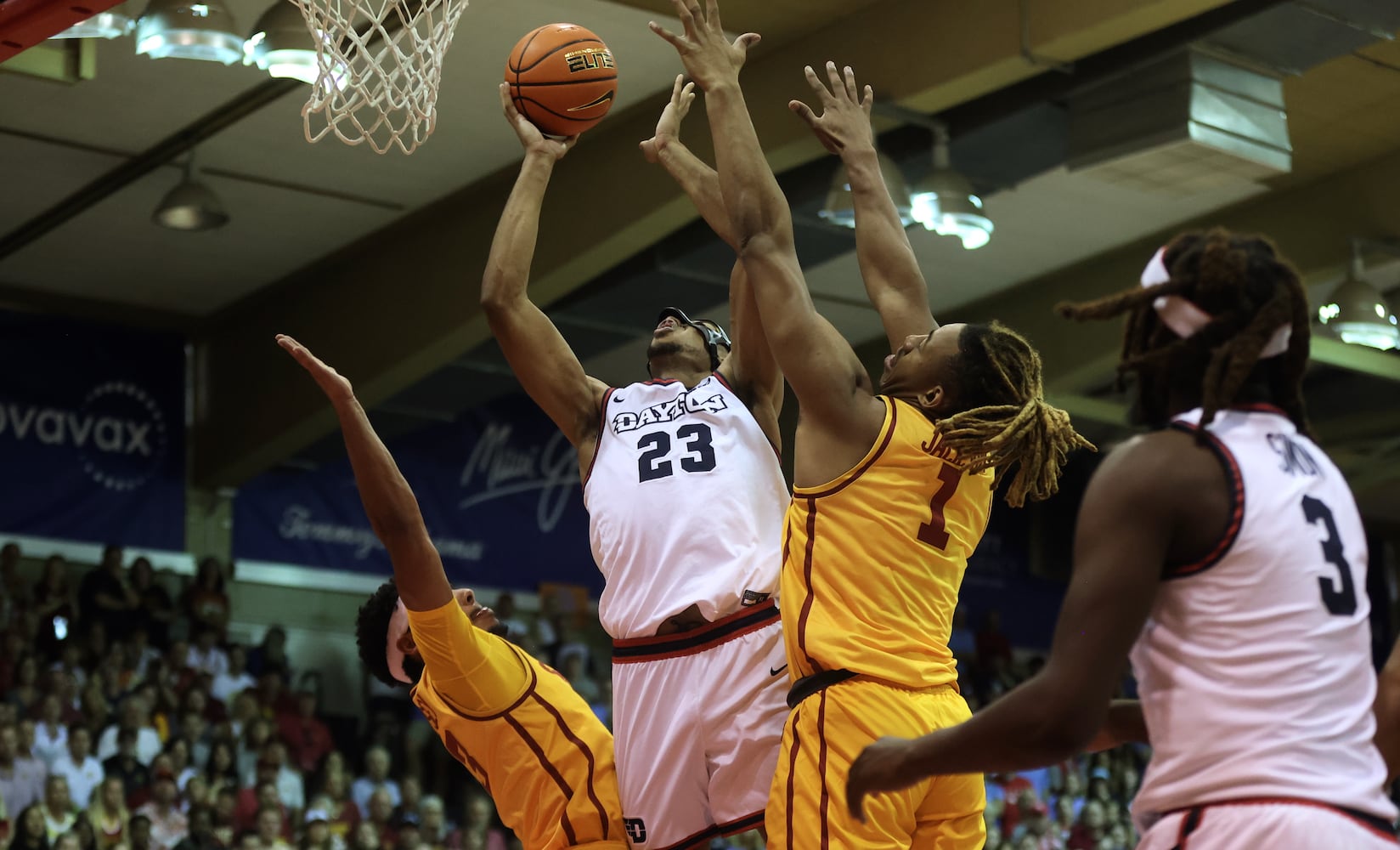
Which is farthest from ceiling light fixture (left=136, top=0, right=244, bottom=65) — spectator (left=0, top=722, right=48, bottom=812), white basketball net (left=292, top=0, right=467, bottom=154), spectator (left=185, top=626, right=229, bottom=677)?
spectator (left=185, top=626, right=229, bottom=677)

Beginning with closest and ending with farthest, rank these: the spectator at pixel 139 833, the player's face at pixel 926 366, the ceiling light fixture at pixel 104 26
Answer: the player's face at pixel 926 366 < the ceiling light fixture at pixel 104 26 < the spectator at pixel 139 833

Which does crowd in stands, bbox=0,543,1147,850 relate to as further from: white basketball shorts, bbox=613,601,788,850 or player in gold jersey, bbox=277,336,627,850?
white basketball shorts, bbox=613,601,788,850

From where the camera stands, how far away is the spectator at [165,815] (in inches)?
441

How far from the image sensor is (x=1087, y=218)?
47.3 feet

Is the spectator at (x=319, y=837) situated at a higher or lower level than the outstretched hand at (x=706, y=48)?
lower

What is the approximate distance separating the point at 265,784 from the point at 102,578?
2.95m

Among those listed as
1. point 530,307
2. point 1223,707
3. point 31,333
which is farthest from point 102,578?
point 1223,707

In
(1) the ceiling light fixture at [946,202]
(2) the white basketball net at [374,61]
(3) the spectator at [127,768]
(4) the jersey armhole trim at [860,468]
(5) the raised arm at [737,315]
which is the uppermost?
(1) the ceiling light fixture at [946,202]

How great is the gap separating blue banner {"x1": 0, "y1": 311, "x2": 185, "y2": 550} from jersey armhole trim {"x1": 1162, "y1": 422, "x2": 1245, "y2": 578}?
1359 centimetres

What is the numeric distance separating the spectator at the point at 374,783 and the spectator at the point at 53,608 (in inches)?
99.4

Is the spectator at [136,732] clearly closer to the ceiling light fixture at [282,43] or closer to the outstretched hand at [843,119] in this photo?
the ceiling light fixture at [282,43]

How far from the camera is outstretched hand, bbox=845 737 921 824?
9.52 feet

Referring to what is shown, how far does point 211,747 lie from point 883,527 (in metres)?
9.81

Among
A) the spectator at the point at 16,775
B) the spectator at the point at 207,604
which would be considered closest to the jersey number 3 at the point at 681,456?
the spectator at the point at 16,775
